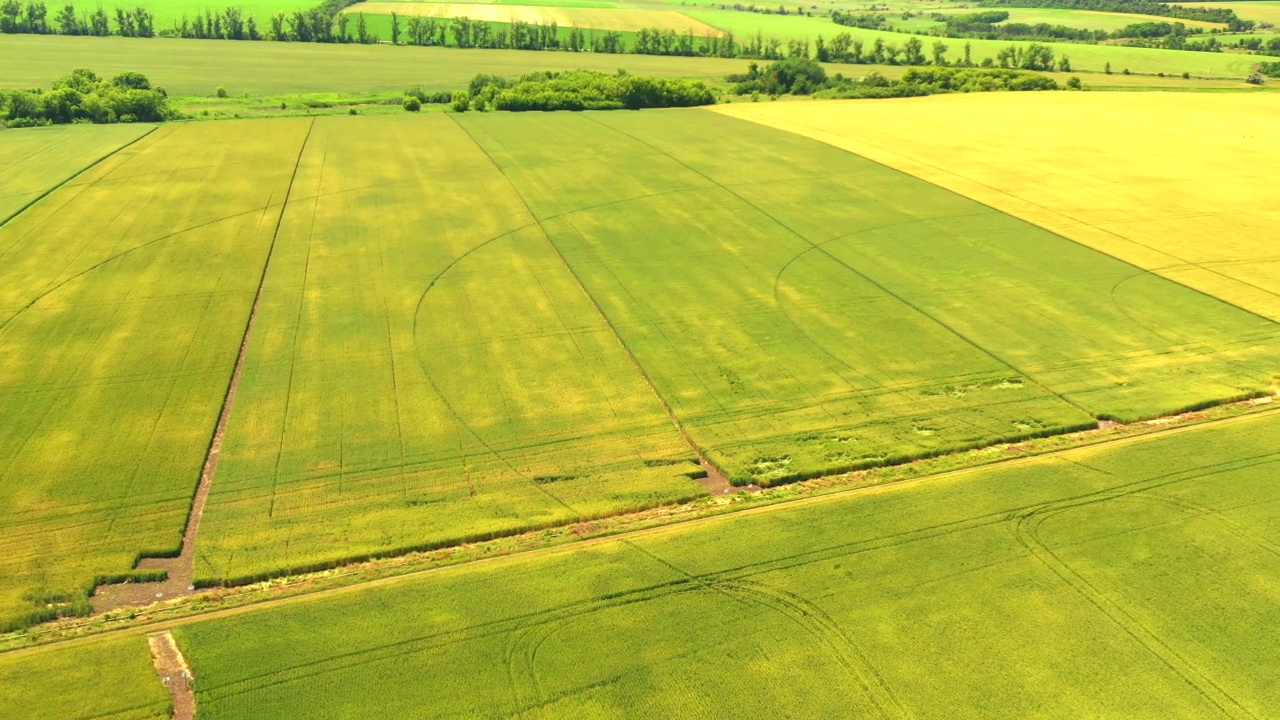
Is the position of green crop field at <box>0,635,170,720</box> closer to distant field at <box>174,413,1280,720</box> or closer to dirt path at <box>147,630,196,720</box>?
dirt path at <box>147,630,196,720</box>

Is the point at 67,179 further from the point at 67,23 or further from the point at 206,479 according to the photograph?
the point at 67,23

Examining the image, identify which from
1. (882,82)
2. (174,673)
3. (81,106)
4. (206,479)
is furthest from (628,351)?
(882,82)

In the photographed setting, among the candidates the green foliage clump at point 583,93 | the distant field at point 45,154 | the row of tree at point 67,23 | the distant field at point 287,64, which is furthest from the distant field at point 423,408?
the row of tree at point 67,23

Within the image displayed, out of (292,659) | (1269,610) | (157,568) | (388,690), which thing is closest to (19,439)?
(157,568)

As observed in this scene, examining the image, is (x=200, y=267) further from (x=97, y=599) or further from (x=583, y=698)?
(x=583, y=698)

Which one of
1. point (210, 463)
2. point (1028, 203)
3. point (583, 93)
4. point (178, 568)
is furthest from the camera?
point (583, 93)

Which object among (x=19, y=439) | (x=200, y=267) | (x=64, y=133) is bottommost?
(x=19, y=439)
